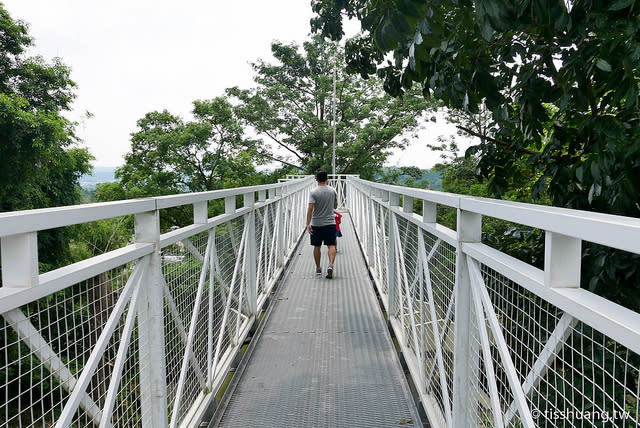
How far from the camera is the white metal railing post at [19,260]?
3.50ft

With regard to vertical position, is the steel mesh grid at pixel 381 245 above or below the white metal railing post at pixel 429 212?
below

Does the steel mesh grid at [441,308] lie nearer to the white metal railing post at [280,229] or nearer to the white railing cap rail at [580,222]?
the white railing cap rail at [580,222]

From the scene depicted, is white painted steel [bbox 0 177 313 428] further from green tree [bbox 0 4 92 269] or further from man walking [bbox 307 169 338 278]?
green tree [bbox 0 4 92 269]

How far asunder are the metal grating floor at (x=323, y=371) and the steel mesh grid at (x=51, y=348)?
50.8 inches

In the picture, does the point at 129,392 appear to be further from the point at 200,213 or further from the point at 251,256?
the point at 251,256

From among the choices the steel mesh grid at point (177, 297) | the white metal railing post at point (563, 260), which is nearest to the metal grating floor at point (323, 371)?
the steel mesh grid at point (177, 297)

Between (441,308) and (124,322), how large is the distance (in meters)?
1.55

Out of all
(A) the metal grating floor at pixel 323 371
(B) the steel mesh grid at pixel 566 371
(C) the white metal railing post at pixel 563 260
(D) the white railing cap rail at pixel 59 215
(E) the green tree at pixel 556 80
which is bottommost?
(A) the metal grating floor at pixel 323 371

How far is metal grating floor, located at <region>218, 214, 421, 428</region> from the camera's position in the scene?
266 centimetres

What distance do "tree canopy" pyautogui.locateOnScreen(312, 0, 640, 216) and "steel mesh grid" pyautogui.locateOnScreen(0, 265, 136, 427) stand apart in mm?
1251

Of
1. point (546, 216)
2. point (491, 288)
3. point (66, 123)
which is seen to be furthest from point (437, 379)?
point (66, 123)

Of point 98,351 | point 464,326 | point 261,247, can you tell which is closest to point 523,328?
point 464,326

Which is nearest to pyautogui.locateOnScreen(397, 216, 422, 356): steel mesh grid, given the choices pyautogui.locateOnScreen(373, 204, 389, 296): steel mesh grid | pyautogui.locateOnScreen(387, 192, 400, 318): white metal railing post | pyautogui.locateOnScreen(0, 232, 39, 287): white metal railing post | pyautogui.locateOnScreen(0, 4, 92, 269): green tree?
pyautogui.locateOnScreen(387, 192, 400, 318): white metal railing post

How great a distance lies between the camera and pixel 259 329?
409 cm
